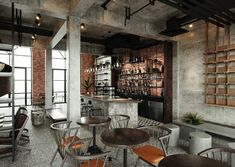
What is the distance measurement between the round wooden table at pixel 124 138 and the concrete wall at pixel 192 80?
138 inches

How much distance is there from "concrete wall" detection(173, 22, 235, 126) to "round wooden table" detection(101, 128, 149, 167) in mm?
3506

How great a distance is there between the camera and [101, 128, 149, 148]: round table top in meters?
2.38

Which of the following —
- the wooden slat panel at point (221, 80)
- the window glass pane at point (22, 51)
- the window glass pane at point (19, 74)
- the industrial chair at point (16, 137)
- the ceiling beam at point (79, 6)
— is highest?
the window glass pane at point (22, 51)

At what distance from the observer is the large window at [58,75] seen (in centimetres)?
1221

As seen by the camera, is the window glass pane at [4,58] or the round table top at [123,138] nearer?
the round table top at [123,138]

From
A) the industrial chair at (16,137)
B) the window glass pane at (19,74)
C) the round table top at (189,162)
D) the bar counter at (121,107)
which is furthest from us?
the window glass pane at (19,74)

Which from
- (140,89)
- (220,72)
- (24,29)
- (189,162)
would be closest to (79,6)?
(24,29)

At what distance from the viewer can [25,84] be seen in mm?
10961

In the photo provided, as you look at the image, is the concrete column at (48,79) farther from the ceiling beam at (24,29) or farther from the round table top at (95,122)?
the round table top at (95,122)

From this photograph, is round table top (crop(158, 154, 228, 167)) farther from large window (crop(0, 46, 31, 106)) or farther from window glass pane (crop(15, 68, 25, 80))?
window glass pane (crop(15, 68, 25, 80))

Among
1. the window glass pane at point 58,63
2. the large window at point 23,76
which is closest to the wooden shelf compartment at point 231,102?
the window glass pane at point 58,63

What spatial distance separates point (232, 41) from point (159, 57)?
3159 mm

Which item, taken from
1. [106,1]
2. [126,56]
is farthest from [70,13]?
[126,56]

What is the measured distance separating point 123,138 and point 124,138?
0.02 meters
